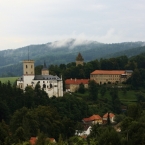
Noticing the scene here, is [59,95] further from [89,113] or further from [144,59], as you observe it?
[144,59]

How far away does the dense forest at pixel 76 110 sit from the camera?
52.6 meters

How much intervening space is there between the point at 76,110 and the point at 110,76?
31.1 meters

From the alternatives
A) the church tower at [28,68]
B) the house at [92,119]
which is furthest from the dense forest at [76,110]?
the church tower at [28,68]

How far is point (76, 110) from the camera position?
9188 centimetres

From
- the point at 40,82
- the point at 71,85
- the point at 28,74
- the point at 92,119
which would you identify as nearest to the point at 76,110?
the point at 92,119

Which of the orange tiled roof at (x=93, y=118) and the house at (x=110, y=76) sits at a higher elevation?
the house at (x=110, y=76)

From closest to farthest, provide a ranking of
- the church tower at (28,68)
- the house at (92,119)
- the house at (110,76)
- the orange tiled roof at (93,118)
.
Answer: the house at (92,119) → the orange tiled roof at (93,118) → the church tower at (28,68) → the house at (110,76)

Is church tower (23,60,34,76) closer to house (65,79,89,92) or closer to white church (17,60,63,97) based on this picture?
white church (17,60,63,97)

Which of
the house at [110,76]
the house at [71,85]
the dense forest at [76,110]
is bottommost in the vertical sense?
the dense forest at [76,110]

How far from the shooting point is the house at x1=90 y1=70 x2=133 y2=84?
12019 centimetres

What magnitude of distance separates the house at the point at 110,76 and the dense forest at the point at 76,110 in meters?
1.78

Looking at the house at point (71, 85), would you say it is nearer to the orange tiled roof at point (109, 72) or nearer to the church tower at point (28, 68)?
the orange tiled roof at point (109, 72)

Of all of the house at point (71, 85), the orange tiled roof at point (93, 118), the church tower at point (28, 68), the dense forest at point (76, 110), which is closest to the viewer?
the dense forest at point (76, 110)

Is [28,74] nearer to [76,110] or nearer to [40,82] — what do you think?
[40,82]
